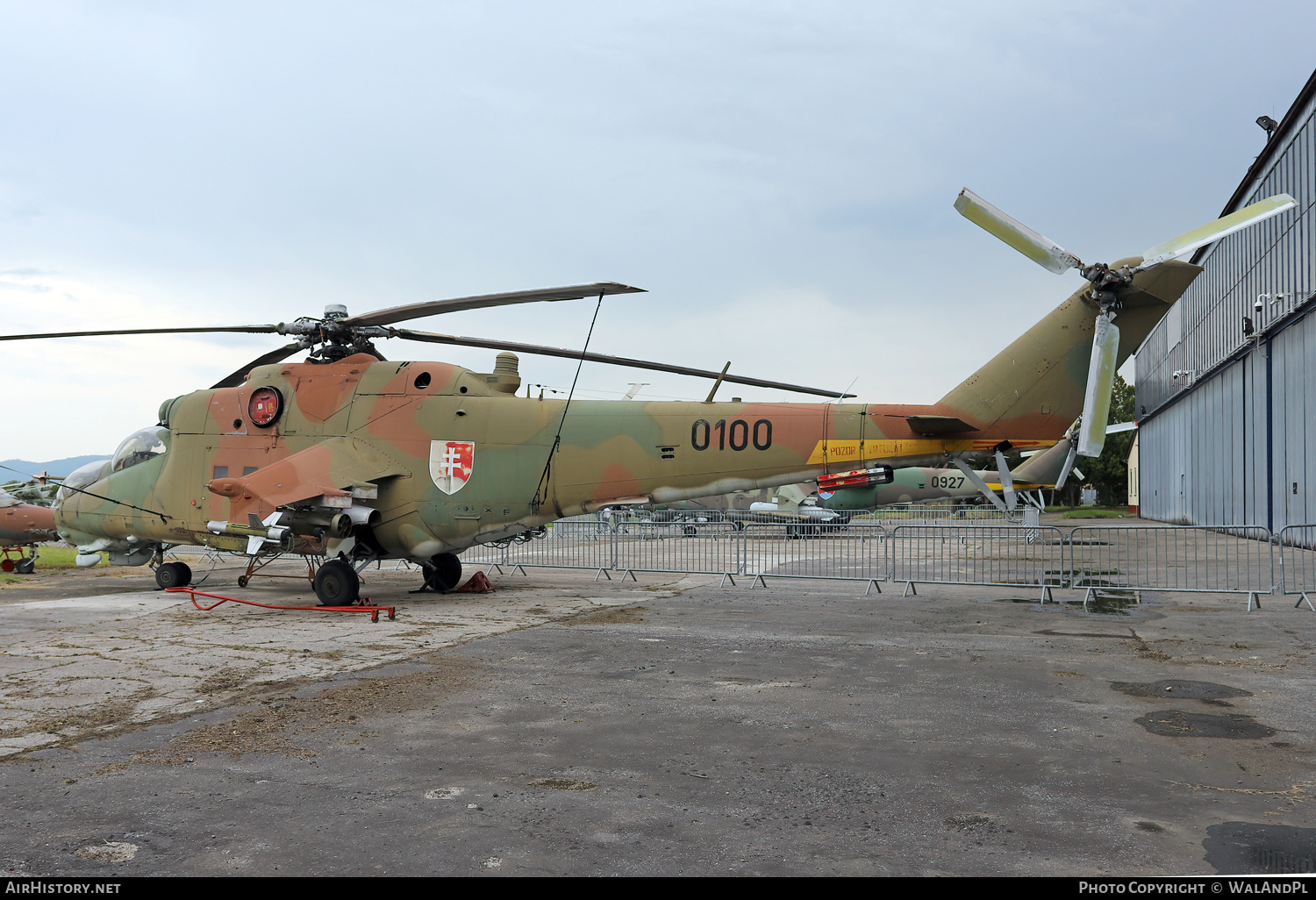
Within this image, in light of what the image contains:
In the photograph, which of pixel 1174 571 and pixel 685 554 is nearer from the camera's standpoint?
pixel 1174 571

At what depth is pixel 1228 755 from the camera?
528 centimetres

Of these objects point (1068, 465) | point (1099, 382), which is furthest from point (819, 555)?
Answer: point (1099, 382)

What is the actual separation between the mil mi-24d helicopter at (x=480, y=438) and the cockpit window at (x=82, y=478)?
0.22 meters

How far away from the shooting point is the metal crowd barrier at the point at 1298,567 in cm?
1202

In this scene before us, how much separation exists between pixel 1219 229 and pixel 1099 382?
2.10 metres

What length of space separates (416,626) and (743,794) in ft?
22.6

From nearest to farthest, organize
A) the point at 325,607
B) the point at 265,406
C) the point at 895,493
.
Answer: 1. the point at 325,607
2. the point at 265,406
3. the point at 895,493

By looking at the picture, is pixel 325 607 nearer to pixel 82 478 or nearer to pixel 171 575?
pixel 171 575

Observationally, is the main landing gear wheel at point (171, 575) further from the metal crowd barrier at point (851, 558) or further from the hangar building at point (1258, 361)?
the hangar building at point (1258, 361)

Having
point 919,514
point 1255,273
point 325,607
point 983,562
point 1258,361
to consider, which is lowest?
point 325,607

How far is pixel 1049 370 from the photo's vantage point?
1118cm

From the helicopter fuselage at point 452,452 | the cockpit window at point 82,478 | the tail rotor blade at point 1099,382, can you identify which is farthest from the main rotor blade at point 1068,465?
the cockpit window at point 82,478
